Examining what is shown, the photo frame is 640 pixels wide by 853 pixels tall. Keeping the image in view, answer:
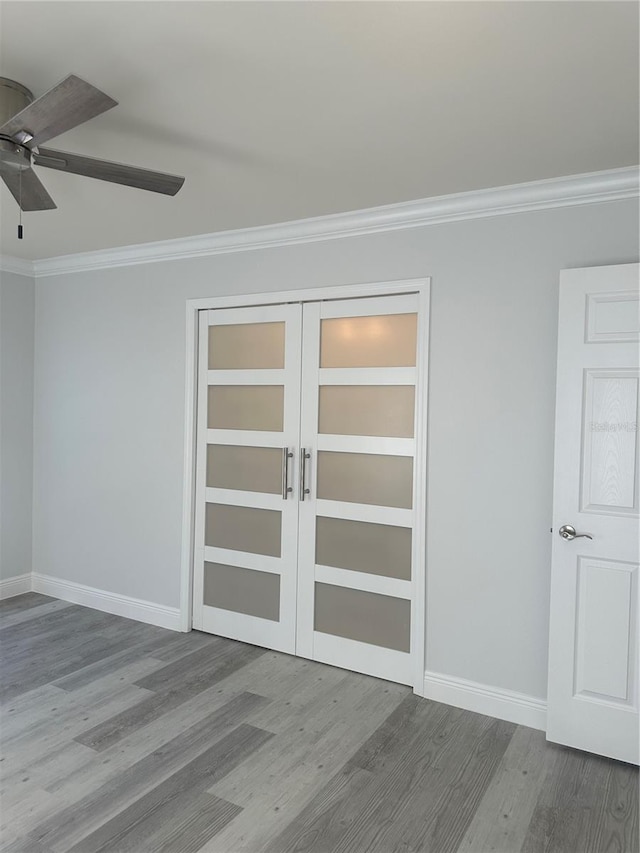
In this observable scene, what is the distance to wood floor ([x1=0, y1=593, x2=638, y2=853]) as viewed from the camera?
7.14 feet

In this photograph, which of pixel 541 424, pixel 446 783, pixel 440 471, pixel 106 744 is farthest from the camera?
pixel 440 471

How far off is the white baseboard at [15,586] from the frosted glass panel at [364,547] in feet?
8.90

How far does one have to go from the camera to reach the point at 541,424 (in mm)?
2938

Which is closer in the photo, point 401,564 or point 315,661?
point 401,564

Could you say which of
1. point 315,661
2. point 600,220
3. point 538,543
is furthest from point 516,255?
point 315,661

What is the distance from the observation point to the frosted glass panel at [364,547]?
3.36 metres

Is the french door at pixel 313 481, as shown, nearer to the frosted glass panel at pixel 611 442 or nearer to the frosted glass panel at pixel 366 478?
the frosted glass panel at pixel 366 478

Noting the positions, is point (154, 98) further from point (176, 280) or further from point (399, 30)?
point (176, 280)

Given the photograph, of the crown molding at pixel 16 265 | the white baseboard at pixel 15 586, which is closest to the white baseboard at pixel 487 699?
the white baseboard at pixel 15 586

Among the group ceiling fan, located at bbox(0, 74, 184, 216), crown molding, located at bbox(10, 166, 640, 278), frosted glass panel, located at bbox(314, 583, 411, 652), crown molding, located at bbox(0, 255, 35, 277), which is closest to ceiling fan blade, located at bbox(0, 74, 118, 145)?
ceiling fan, located at bbox(0, 74, 184, 216)

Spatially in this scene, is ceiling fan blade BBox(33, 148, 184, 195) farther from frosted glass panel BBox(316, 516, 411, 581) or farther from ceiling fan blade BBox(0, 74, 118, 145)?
frosted glass panel BBox(316, 516, 411, 581)

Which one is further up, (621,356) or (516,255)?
(516,255)

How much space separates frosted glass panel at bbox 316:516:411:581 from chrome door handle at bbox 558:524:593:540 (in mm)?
851

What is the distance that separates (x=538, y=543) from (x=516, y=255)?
1.42 metres
